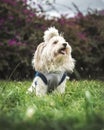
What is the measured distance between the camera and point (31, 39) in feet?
66.4

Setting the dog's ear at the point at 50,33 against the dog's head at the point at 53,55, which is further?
the dog's ear at the point at 50,33

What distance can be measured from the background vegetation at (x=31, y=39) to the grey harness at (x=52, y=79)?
8.14 metres

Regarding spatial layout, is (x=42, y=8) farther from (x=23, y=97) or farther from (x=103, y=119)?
(x=103, y=119)

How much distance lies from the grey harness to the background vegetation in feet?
26.7

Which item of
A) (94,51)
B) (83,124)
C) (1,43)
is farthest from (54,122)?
(94,51)

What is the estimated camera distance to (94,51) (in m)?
24.4

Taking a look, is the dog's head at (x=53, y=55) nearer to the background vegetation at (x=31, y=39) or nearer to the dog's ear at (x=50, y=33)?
the dog's ear at (x=50, y=33)

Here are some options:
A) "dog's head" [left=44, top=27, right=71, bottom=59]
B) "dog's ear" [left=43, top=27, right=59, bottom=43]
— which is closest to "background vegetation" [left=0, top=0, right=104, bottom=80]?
"dog's ear" [left=43, top=27, right=59, bottom=43]

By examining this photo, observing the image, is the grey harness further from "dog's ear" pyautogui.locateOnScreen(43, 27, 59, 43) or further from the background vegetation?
the background vegetation

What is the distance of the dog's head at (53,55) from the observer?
962cm

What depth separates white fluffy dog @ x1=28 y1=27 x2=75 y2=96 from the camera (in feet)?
31.3

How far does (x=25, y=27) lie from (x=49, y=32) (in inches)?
432

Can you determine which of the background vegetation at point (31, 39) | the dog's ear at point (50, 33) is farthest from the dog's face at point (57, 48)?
the background vegetation at point (31, 39)

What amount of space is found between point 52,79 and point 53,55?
455mm
